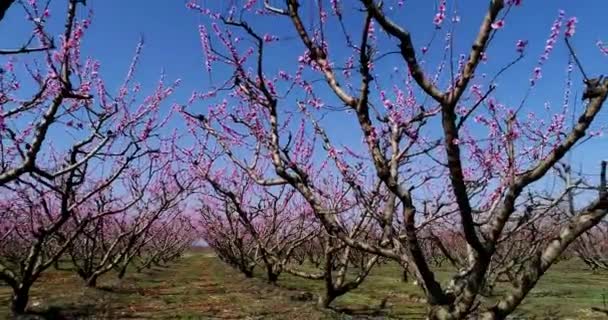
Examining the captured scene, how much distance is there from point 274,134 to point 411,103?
4.64 meters

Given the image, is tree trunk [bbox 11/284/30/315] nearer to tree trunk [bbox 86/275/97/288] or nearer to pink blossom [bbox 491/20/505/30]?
tree trunk [bbox 86/275/97/288]

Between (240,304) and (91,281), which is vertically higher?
(91,281)

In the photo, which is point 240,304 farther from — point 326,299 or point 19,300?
point 19,300

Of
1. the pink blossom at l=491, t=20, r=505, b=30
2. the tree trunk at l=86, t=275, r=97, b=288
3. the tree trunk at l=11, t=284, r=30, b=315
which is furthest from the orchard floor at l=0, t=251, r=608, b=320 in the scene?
the pink blossom at l=491, t=20, r=505, b=30

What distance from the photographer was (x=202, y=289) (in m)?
22.0

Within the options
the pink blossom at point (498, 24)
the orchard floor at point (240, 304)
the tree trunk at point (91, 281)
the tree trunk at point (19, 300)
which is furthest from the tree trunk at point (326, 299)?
the pink blossom at point (498, 24)

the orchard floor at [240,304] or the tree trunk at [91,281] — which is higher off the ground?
the tree trunk at [91,281]

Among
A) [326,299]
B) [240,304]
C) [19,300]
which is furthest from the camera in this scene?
[240,304]

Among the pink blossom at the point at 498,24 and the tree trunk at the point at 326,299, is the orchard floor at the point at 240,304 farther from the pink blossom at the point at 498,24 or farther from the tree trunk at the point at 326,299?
the pink blossom at the point at 498,24

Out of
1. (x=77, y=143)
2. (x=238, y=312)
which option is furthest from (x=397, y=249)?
(x=238, y=312)

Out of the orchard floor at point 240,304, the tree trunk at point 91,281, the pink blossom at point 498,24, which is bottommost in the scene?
the orchard floor at point 240,304

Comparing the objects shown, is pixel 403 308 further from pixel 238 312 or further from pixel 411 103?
pixel 411 103

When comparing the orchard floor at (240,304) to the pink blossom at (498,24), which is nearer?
the pink blossom at (498,24)

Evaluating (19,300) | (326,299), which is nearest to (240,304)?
(326,299)
